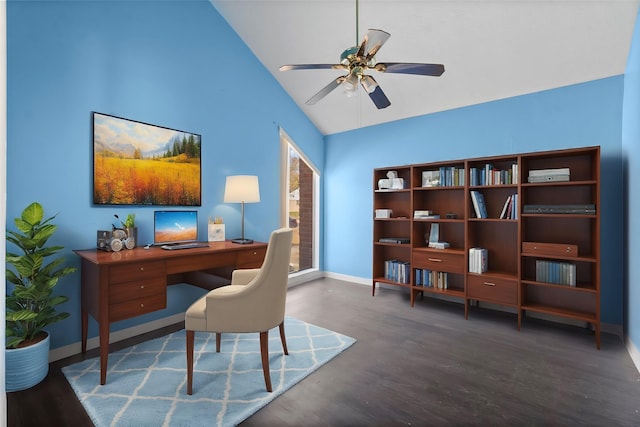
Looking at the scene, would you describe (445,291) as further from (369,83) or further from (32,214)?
(32,214)

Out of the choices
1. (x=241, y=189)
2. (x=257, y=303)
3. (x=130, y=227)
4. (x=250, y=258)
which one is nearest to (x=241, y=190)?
(x=241, y=189)

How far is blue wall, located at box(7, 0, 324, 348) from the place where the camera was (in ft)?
6.89

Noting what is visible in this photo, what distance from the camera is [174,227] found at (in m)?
2.93

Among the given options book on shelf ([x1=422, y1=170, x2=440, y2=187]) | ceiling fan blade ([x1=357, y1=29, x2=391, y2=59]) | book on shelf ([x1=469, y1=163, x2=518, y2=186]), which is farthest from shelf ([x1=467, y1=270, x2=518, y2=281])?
ceiling fan blade ([x1=357, y1=29, x2=391, y2=59])

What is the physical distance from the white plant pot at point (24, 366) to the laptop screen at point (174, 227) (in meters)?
1.11

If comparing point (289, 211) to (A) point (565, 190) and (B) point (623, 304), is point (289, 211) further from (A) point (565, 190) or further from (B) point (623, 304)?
(B) point (623, 304)

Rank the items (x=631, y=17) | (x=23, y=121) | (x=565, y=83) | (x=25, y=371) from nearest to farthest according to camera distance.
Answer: (x=25, y=371) → (x=23, y=121) → (x=631, y=17) → (x=565, y=83)

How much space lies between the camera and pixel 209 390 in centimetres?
184

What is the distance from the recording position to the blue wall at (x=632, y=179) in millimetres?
2199

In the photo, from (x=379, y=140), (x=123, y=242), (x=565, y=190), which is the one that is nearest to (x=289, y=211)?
(x=379, y=140)

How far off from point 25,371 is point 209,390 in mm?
1143

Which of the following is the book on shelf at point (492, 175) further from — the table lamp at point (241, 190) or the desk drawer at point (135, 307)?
the desk drawer at point (135, 307)

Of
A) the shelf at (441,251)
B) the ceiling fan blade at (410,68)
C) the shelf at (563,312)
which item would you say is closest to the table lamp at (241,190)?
the ceiling fan blade at (410,68)

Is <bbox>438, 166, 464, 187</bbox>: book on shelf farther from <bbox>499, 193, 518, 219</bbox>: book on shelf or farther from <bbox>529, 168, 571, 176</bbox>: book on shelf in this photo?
<bbox>529, 168, 571, 176</bbox>: book on shelf
